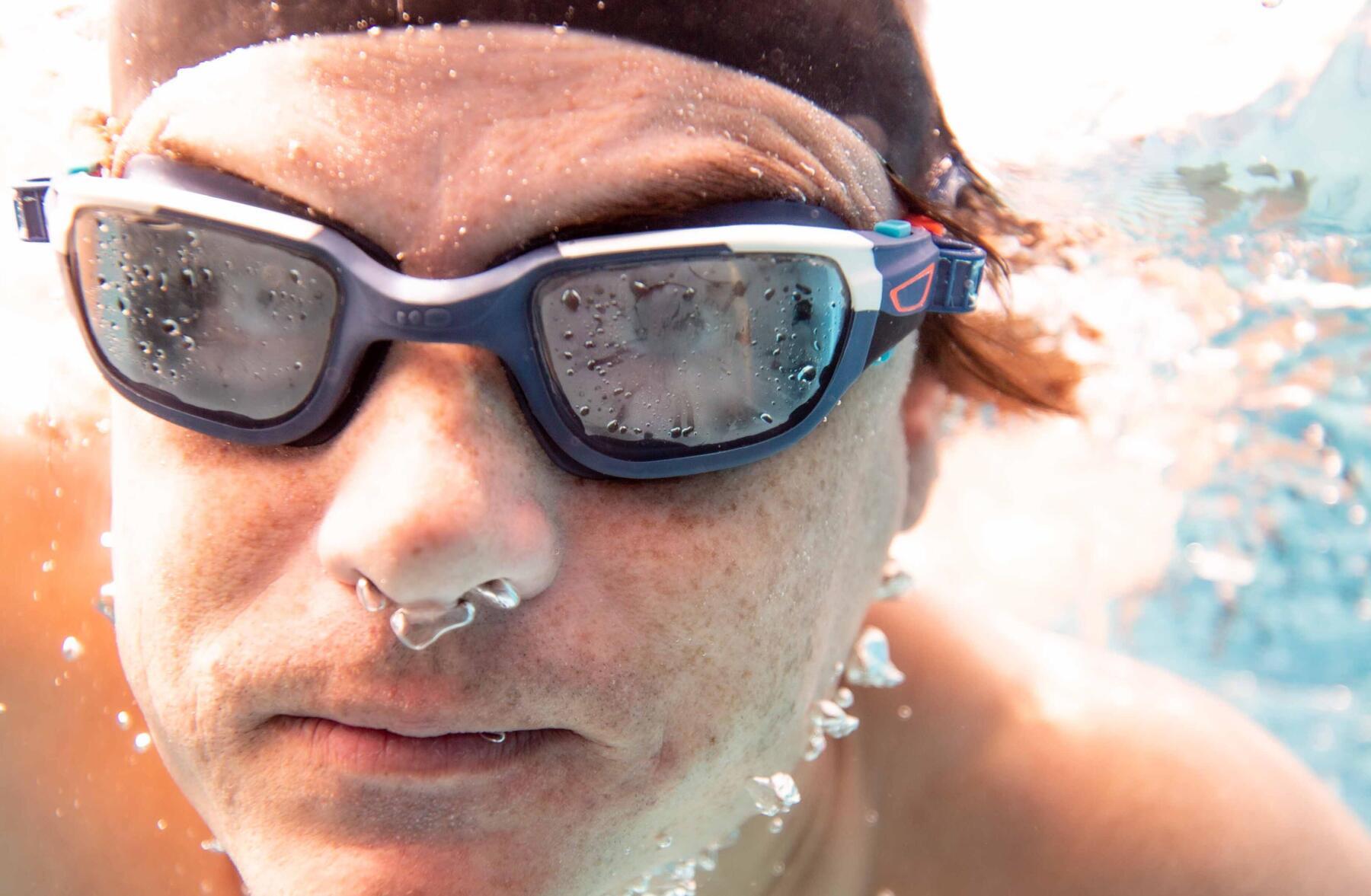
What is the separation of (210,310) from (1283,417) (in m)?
5.81

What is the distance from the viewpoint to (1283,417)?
17.4 feet

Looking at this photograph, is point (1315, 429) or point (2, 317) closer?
point (2, 317)

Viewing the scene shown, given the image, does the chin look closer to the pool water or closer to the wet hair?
the wet hair

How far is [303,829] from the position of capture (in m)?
1.51

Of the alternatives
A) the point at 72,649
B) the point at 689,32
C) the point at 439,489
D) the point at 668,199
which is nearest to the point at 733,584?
the point at 439,489

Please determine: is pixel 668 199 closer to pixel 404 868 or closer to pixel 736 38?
pixel 736 38

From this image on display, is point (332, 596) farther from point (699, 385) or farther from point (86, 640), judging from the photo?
point (86, 640)

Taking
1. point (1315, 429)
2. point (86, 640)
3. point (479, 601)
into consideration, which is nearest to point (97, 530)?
point (86, 640)

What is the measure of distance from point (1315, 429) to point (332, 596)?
5.82m

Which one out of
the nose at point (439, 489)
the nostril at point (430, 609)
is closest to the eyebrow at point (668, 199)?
the nose at point (439, 489)

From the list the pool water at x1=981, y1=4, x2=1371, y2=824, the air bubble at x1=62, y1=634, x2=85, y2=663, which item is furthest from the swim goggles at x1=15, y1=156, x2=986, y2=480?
the pool water at x1=981, y1=4, x2=1371, y2=824

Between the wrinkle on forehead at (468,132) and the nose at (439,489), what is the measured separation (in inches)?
7.8

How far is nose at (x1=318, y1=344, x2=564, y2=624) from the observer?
129 centimetres

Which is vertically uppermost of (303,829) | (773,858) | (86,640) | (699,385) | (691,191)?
(691,191)
